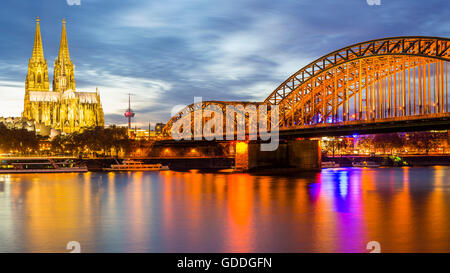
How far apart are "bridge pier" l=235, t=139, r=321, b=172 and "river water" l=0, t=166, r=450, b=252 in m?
32.3

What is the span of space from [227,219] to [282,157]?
5824 centimetres

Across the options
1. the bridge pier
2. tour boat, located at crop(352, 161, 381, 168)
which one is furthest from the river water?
tour boat, located at crop(352, 161, 381, 168)

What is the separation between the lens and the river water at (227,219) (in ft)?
87.4

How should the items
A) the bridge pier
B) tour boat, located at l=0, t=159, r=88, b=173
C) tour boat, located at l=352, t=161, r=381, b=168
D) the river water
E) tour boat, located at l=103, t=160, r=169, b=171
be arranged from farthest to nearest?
tour boat, located at l=352, t=161, r=381, b=168 < tour boat, located at l=103, t=160, r=169, b=171 < tour boat, located at l=0, t=159, r=88, b=173 < the bridge pier < the river water

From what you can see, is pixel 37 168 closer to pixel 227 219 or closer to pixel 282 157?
pixel 282 157

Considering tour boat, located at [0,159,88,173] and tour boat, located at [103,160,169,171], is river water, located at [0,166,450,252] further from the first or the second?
tour boat, located at [103,160,169,171]

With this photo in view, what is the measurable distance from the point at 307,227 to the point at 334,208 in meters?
10.2

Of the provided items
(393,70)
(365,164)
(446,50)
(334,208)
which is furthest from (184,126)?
(334,208)

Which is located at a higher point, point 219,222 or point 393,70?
point 393,70

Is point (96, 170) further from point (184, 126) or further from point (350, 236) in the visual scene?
point (350, 236)

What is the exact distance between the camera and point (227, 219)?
117 feet

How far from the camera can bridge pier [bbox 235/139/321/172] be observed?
90.9 m

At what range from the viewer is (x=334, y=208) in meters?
41.5

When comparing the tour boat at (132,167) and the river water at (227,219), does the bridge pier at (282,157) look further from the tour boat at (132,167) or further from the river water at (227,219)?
the river water at (227,219)
